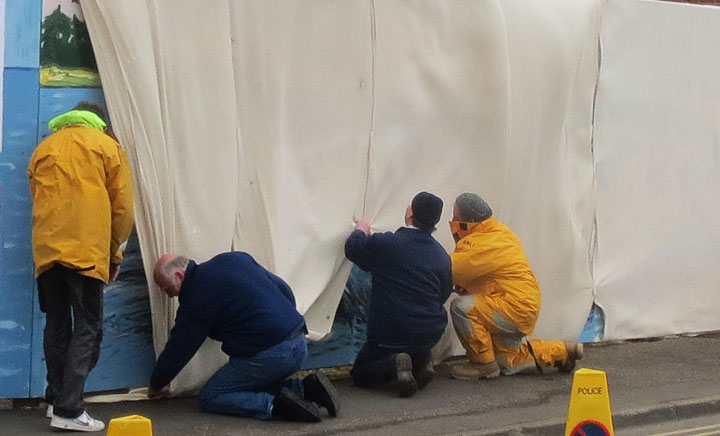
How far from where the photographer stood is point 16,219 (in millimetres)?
6090

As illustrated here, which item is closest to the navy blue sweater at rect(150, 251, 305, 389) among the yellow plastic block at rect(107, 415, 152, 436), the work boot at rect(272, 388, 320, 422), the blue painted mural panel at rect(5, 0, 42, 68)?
the work boot at rect(272, 388, 320, 422)

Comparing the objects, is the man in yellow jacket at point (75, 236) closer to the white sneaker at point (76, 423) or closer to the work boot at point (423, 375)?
the white sneaker at point (76, 423)

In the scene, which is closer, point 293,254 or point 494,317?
point 293,254

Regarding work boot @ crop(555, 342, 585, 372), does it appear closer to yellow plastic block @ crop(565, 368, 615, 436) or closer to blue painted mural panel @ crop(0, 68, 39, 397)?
yellow plastic block @ crop(565, 368, 615, 436)

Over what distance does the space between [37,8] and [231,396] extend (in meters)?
2.43

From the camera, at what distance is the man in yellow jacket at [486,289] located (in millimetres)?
7629

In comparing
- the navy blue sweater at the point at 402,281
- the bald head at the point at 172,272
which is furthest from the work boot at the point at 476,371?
the bald head at the point at 172,272

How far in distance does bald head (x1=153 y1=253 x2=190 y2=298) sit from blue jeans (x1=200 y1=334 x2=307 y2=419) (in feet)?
1.81

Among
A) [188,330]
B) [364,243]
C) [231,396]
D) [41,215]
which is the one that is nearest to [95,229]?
[41,215]

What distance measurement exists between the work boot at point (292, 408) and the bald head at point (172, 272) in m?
0.83

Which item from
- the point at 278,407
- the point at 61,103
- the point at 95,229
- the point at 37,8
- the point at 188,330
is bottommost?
the point at 278,407

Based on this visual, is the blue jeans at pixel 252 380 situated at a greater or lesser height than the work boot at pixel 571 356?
greater

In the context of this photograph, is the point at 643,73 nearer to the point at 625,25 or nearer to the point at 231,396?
the point at 625,25

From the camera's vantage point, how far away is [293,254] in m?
6.98
